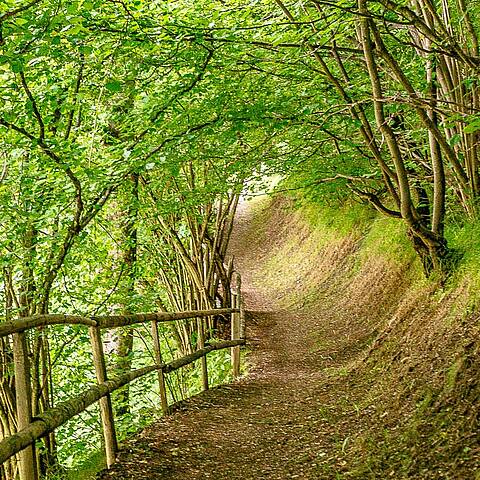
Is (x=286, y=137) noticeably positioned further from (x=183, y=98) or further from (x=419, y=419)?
(x=419, y=419)

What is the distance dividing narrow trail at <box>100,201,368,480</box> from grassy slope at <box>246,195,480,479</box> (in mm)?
212

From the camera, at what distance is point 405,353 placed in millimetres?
6141

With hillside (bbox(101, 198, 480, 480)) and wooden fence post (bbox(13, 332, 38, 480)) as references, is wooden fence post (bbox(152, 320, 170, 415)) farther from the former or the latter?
wooden fence post (bbox(13, 332, 38, 480))

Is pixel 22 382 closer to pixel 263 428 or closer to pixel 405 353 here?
pixel 263 428

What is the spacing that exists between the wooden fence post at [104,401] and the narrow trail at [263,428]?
0.43ft

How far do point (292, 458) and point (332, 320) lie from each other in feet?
20.4

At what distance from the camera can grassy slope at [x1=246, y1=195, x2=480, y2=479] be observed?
3.88 metres

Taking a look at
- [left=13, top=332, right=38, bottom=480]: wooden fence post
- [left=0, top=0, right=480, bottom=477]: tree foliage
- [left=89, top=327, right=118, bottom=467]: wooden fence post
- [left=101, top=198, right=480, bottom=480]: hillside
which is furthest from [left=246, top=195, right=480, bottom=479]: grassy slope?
[left=13, top=332, right=38, bottom=480]: wooden fence post

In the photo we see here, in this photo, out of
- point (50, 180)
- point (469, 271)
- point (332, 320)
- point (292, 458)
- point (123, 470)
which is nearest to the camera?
point (123, 470)

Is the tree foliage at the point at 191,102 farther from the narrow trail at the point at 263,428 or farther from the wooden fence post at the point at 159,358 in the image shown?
the narrow trail at the point at 263,428

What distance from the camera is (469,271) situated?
5.93m

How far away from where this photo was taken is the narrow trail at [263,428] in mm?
4414

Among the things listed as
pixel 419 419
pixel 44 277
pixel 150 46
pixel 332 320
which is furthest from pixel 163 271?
pixel 419 419

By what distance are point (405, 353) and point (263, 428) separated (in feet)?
5.54
